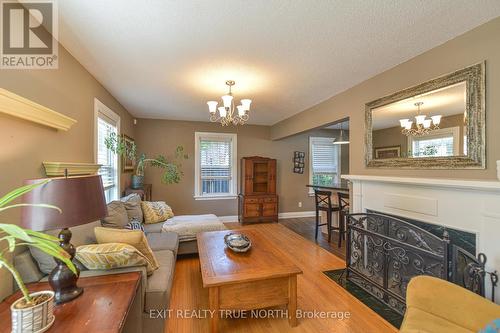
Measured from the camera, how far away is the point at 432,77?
2121 mm

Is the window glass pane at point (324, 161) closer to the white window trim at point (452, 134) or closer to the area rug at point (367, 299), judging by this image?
the area rug at point (367, 299)

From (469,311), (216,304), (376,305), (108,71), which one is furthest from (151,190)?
(469,311)

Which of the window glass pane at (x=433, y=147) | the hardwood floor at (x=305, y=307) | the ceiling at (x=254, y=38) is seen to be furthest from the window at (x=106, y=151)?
the window glass pane at (x=433, y=147)

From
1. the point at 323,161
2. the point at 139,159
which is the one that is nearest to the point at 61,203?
the point at 139,159

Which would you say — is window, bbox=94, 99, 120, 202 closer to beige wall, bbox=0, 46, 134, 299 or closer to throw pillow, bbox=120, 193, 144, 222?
beige wall, bbox=0, 46, 134, 299

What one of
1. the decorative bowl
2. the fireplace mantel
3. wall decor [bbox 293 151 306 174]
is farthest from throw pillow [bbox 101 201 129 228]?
wall decor [bbox 293 151 306 174]

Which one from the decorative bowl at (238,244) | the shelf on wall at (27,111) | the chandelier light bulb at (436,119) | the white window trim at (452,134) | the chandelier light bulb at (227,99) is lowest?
the decorative bowl at (238,244)

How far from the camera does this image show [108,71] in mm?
2652

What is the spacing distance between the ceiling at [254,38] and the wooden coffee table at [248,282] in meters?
2.05

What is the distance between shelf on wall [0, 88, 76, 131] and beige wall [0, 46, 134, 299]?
0.08 metres

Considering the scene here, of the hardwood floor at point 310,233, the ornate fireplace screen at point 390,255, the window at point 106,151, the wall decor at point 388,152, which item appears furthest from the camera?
the hardwood floor at point 310,233

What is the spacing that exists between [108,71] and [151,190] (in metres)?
3.05

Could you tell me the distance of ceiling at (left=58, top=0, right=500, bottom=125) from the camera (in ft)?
5.23

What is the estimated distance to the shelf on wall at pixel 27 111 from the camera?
4.29ft
